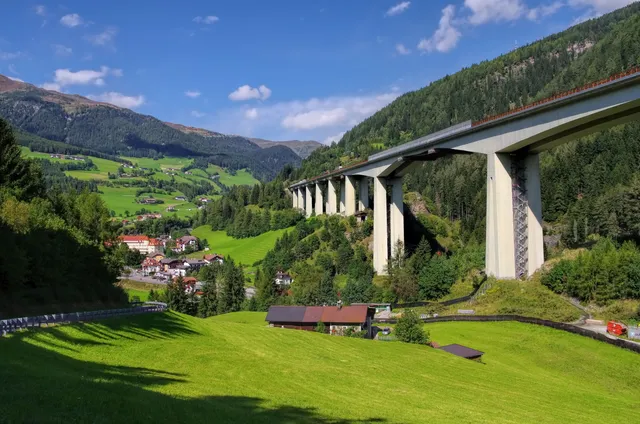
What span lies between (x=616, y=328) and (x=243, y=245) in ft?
311

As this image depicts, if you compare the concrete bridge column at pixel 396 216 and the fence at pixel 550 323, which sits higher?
the concrete bridge column at pixel 396 216

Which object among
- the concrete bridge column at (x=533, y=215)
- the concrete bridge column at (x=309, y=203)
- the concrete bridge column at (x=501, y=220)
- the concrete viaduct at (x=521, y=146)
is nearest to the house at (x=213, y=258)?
the concrete bridge column at (x=309, y=203)

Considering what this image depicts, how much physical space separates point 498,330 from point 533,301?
648 cm

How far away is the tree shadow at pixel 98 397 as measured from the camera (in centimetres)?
1058

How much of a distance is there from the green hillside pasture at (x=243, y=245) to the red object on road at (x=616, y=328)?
258ft

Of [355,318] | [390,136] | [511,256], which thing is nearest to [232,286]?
[355,318]

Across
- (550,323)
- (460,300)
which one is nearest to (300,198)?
(460,300)

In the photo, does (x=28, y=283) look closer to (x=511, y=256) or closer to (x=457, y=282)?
(x=511, y=256)

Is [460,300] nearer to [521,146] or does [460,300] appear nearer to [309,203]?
[521,146]

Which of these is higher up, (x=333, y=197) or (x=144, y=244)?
(x=333, y=197)

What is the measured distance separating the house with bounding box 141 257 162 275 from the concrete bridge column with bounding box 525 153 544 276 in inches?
3871

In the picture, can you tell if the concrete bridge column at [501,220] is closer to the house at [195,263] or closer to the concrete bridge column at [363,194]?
the concrete bridge column at [363,194]

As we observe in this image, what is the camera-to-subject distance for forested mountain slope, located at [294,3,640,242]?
8438 cm

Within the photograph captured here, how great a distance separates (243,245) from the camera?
123 meters
